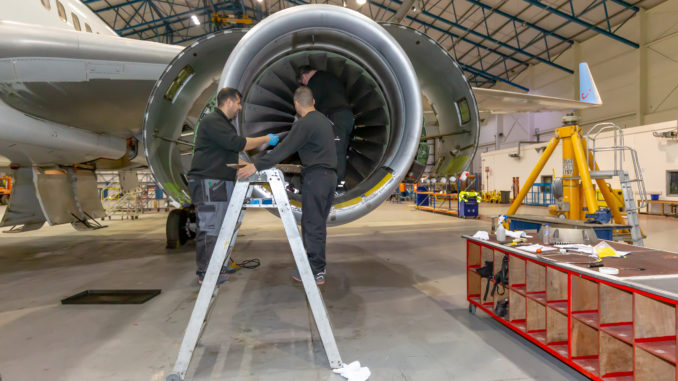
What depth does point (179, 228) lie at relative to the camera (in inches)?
217

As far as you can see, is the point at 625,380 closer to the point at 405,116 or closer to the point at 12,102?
the point at 405,116

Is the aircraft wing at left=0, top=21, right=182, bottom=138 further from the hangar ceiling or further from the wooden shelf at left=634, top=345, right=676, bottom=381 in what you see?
the hangar ceiling

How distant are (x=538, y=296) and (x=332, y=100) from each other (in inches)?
87.9

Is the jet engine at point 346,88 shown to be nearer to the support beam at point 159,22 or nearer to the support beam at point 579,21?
the support beam at point 579,21

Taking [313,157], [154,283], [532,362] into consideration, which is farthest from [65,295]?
[532,362]

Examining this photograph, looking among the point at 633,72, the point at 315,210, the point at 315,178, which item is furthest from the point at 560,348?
the point at 633,72

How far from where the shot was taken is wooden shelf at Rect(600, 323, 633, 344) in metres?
1.57

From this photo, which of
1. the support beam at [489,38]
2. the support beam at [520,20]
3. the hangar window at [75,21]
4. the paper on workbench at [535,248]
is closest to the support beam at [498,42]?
the support beam at [489,38]

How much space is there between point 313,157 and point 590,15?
59.1ft

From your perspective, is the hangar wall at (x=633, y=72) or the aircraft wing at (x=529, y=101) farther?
the hangar wall at (x=633, y=72)

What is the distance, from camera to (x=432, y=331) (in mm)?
2412

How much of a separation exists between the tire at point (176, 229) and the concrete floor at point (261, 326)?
0.70m

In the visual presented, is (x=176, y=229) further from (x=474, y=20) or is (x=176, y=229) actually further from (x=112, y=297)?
(x=474, y=20)

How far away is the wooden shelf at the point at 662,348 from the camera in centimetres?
139
